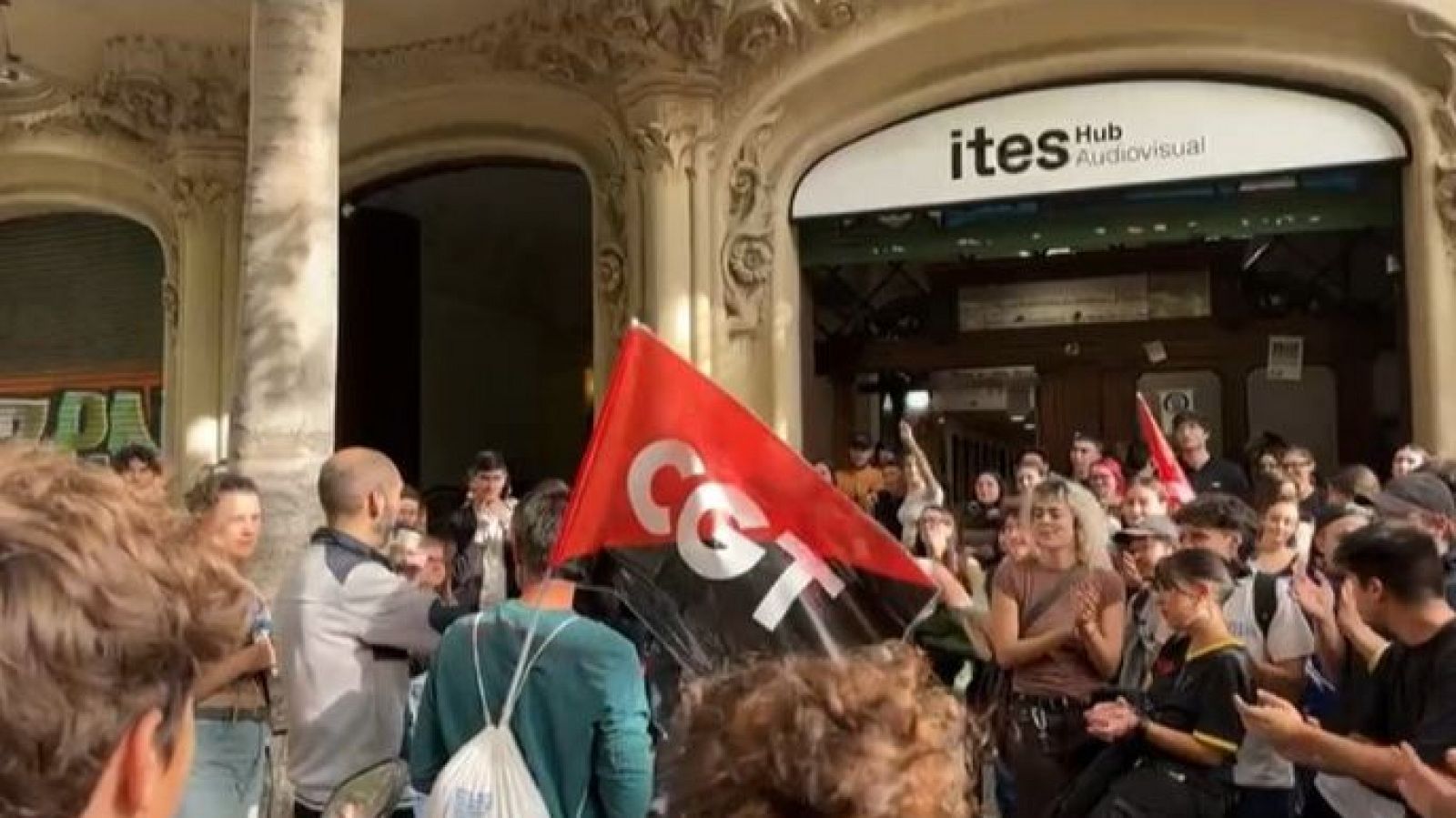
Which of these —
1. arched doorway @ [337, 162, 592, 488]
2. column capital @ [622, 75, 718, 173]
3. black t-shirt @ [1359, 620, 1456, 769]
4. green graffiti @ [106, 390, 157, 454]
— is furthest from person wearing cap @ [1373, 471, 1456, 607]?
green graffiti @ [106, 390, 157, 454]

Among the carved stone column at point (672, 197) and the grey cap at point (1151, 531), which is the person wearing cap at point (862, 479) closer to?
the carved stone column at point (672, 197)

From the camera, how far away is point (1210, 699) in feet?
13.9

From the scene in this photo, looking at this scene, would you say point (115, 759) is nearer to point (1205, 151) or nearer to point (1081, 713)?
point (1081, 713)

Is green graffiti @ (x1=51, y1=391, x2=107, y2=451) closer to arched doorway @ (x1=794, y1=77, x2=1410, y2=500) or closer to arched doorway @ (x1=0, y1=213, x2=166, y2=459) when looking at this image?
arched doorway @ (x1=0, y1=213, x2=166, y2=459)

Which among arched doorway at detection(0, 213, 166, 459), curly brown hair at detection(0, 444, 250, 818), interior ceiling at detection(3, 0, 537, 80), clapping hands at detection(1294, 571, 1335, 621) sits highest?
interior ceiling at detection(3, 0, 537, 80)

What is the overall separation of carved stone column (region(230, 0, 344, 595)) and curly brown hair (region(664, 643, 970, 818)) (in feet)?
18.9

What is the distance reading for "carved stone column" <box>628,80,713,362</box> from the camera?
10117 mm

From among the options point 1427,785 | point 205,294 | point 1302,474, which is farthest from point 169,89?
point 1427,785

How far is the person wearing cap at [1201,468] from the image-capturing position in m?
8.58

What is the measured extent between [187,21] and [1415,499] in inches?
339

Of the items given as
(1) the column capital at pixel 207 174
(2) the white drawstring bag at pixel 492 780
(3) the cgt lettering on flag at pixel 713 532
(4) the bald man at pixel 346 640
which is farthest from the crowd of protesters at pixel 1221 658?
(1) the column capital at pixel 207 174

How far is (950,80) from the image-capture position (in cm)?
1033

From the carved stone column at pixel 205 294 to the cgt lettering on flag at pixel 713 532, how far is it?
330 inches

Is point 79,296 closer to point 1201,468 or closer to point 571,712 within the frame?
point 1201,468
